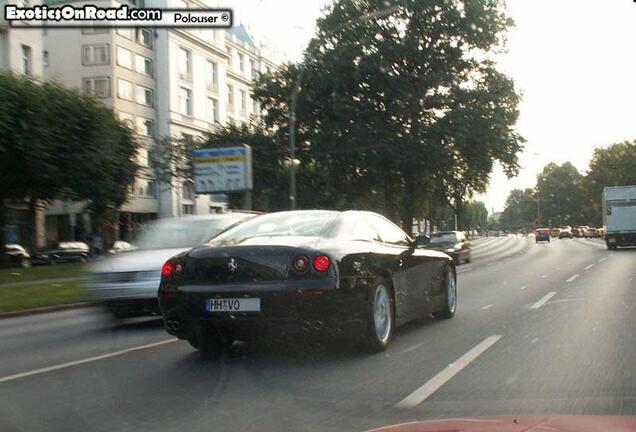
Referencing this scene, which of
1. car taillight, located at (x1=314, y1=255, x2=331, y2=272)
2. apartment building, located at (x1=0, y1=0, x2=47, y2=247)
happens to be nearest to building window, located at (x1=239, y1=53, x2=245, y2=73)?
apartment building, located at (x1=0, y1=0, x2=47, y2=247)

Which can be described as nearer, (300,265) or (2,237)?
(300,265)

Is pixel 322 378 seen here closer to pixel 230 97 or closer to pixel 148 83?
pixel 148 83

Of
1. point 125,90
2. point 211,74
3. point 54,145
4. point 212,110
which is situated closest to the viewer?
point 54,145

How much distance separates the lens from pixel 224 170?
25.7 m

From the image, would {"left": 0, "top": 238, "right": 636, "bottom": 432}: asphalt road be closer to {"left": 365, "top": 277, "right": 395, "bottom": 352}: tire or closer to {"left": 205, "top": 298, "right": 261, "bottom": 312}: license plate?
{"left": 365, "top": 277, "right": 395, "bottom": 352}: tire

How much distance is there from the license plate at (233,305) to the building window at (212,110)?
178ft

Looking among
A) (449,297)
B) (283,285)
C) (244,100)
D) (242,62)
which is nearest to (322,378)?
(283,285)

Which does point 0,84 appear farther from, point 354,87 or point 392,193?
point 392,193

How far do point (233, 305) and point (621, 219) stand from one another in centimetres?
3568

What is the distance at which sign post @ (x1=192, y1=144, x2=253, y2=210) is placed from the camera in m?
25.2

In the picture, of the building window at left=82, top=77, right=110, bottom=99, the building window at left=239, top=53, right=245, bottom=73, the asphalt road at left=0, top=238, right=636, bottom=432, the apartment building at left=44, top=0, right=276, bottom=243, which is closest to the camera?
the asphalt road at left=0, top=238, right=636, bottom=432

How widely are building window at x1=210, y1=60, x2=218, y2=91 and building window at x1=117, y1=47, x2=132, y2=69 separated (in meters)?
9.37

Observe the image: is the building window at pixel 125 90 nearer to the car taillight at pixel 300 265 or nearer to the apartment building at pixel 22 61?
the apartment building at pixel 22 61

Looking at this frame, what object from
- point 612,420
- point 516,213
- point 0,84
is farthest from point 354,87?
point 516,213
